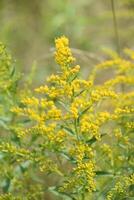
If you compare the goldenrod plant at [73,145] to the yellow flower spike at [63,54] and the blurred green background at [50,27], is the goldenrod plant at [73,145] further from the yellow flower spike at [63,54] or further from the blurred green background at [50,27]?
the blurred green background at [50,27]

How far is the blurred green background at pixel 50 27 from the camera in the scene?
13.4ft

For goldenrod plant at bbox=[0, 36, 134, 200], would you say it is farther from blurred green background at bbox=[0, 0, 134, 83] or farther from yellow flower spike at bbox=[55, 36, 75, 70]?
blurred green background at bbox=[0, 0, 134, 83]

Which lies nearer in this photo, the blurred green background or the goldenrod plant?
the goldenrod plant

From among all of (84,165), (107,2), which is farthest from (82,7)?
(84,165)

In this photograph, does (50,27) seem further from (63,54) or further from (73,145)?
(63,54)

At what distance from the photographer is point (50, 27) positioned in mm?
4191

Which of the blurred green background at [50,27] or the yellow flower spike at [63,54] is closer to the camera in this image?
the yellow flower spike at [63,54]

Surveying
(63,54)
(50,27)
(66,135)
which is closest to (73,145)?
(66,135)

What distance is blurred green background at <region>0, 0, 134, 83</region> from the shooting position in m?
4.08

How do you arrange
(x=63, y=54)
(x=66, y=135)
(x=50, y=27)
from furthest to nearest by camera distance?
1. (x=50, y=27)
2. (x=66, y=135)
3. (x=63, y=54)

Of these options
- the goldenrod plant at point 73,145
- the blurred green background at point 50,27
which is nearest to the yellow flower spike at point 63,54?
the goldenrod plant at point 73,145

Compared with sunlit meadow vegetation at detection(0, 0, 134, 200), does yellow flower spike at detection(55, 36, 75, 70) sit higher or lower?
higher

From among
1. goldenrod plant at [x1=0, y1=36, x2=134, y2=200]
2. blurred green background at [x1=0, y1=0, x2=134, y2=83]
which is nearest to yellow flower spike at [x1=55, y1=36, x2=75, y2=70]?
goldenrod plant at [x1=0, y1=36, x2=134, y2=200]

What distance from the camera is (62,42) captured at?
176 cm
